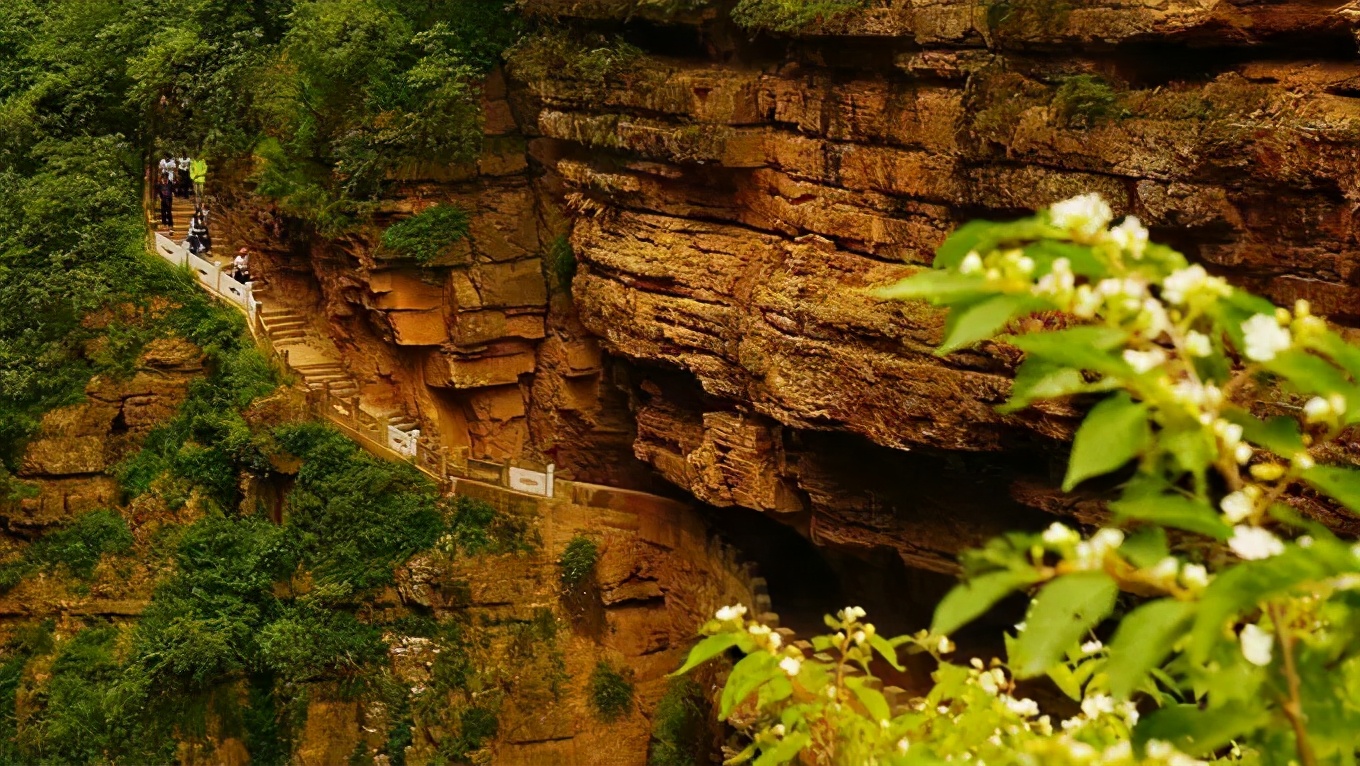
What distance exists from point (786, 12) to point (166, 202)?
14290 millimetres

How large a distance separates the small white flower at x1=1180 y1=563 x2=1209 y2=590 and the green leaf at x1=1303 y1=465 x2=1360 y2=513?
0.49 metres

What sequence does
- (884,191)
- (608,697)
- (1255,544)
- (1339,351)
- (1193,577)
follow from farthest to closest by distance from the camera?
(608,697), (884,191), (1339,351), (1193,577), (1255,544)

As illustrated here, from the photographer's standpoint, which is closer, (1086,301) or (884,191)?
(1086,301)

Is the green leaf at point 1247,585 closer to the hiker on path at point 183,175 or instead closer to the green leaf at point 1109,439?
the green leaf at point 1109,439

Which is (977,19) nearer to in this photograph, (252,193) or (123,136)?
(252,193)

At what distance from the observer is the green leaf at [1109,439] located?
4516 mm

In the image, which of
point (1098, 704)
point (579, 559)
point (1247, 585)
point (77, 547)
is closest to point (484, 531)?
point (579, 559)

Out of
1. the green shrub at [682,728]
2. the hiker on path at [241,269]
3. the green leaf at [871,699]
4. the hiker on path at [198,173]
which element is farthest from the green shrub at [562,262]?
the green leaf at [871,699]

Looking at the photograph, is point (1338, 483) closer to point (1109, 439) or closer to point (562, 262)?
point (1109, 439)

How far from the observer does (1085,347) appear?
4723 mm

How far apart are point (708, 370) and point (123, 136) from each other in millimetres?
13843

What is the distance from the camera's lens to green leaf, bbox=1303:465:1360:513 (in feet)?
16.0

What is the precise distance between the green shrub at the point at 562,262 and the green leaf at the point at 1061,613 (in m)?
21.1

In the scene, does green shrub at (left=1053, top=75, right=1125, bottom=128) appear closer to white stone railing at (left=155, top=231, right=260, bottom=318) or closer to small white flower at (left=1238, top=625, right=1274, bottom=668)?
small white flower at (left=1238, top=625, right=1274, bottom=668)
